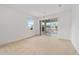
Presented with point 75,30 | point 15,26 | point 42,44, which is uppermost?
point 15,26

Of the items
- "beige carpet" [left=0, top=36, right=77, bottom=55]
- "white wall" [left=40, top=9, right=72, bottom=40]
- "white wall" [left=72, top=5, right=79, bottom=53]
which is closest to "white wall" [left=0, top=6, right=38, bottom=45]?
"beige carpet" [left=0, top=36, right=77, bottom=55]

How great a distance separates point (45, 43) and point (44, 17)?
75 centimetres

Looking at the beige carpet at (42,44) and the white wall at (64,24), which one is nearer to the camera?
the beige carpet at (42,44)

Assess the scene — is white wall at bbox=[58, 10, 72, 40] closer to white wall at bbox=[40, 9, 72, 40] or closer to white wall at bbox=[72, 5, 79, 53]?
white wall at bbox=[40, 9, 72, 40]

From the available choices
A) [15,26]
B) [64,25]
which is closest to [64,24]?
[64,25]

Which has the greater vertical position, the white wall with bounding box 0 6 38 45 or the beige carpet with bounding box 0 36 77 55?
the white wall with bounding box 0 6 38 45

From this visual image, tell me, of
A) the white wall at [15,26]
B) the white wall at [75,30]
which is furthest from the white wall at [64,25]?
the white wall at [15,26]

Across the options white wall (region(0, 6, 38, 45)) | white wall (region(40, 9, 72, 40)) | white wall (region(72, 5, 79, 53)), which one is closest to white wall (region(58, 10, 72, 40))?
white wall (region(40, 9, 72, 40))

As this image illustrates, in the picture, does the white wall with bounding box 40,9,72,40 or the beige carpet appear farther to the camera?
the white wall with bounding box 40,9,72,40

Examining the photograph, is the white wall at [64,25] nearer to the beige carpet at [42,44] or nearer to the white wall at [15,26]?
the beige carpet at [42,44]

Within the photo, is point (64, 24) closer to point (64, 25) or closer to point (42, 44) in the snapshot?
point (64, 25)

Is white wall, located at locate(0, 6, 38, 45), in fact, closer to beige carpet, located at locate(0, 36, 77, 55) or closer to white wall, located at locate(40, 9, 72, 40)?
beige carpet, located at locate(0, 36, 77, 55)

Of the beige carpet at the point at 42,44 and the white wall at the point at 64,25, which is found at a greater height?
the white wall at the point at 64,25
